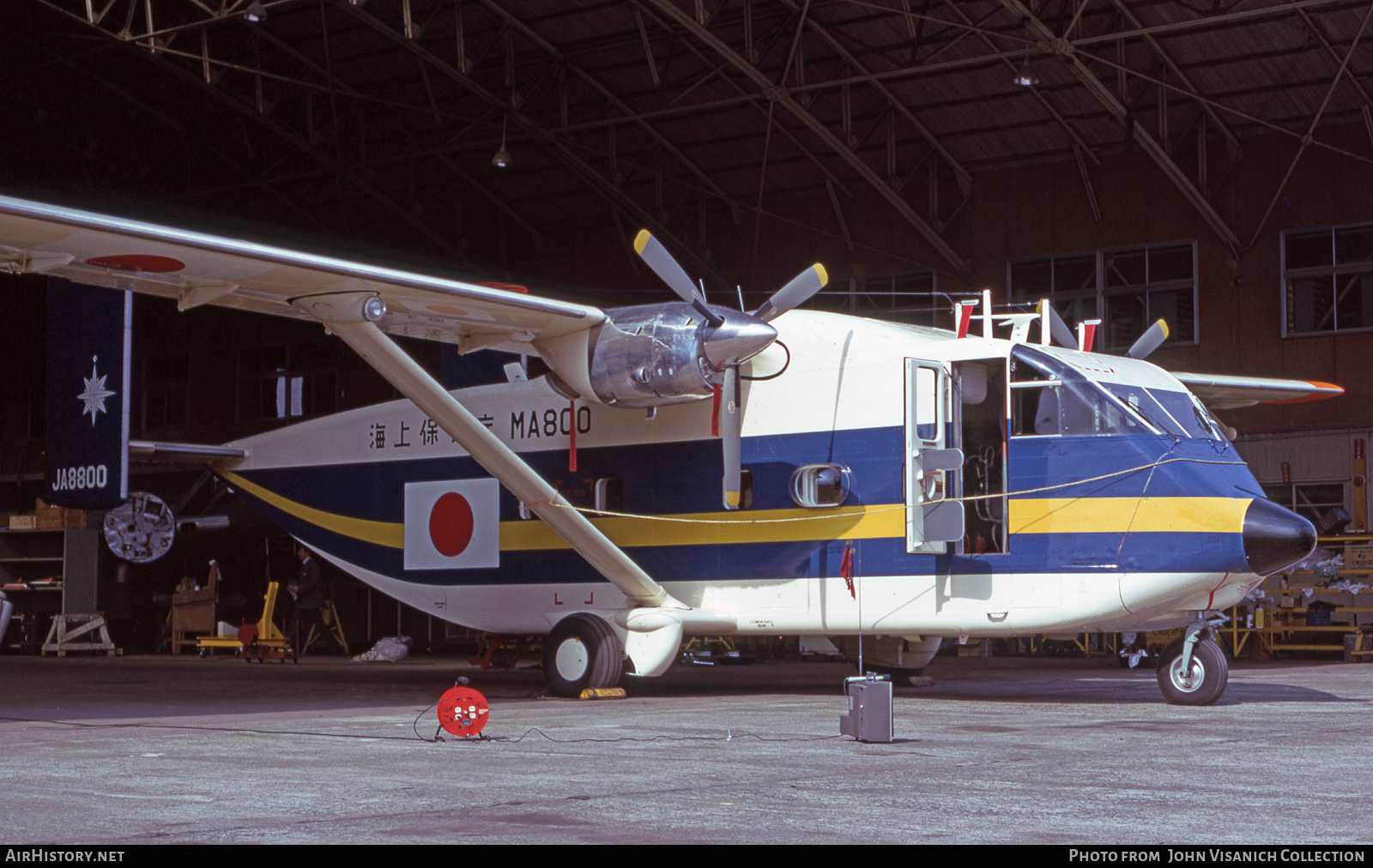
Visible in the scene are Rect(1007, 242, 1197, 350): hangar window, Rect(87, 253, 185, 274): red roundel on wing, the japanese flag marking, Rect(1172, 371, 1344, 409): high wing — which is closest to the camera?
Rect(87, 253, 185, 274): red roundel on wing

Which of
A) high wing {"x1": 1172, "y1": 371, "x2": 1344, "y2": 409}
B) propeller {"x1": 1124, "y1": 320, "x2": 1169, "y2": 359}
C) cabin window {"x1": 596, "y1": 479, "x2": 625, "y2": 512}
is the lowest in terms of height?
cabin window {"x1": 596, "y1": 479, "x2": 625, "y2": 512}

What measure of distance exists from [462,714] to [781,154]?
2347 centimetres

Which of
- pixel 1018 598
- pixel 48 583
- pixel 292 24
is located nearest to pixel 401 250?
pixel 292 24

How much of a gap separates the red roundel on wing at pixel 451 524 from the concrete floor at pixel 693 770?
2.39 m

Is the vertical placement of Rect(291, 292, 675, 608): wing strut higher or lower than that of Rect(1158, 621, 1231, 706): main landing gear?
higher

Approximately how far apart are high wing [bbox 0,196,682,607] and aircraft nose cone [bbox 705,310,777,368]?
145 cm

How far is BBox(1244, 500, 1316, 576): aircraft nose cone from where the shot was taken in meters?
12.7

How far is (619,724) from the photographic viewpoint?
→ 11500 mm

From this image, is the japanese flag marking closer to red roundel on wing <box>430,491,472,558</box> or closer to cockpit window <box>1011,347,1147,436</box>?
red roundel on wing <box>430,491,472,558</box>

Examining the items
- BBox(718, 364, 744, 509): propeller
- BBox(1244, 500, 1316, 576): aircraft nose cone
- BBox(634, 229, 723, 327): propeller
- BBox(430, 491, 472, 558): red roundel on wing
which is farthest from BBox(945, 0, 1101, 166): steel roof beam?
BBox(1244, 500, 1316, 576): aircraft nose cone

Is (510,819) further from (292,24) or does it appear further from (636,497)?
(292,24)

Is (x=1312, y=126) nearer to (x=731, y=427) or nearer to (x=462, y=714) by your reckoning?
(x=731, y=427)

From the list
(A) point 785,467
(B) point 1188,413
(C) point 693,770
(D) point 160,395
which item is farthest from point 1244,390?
(D) point 160,395

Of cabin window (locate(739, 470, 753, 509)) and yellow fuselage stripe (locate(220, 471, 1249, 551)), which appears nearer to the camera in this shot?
yellow fuselage stripe (locate(220, 471, 1249, 551))
